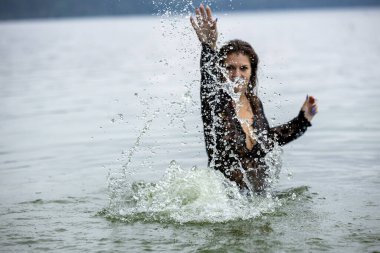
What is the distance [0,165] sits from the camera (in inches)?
413

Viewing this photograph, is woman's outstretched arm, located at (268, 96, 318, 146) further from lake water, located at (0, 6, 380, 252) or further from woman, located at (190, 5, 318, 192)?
lake water, located at (0, 6, 380, 252)

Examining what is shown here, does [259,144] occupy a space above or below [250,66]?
below

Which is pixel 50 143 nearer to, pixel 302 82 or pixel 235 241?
pixel 235 241

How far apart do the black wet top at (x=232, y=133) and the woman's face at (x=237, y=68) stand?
216 millimetres

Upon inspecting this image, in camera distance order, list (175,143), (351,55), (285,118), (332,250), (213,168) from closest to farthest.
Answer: (332,250) < (213,168) < (175,143) < (285,118) < (351,55)

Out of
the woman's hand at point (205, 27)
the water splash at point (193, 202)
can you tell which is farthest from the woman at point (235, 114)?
the water splash at point (193, 202)

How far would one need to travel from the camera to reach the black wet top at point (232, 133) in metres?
7.05

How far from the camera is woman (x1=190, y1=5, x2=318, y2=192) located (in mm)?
7031

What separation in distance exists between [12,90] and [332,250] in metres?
16.9

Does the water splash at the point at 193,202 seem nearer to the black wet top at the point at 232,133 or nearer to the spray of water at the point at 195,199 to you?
the spray of water at the point at 195,199

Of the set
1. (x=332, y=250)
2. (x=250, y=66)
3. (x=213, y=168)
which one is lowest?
(x=332, y=250)

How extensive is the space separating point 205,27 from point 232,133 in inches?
46.0

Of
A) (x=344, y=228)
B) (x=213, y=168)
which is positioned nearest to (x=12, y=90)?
(x=213, y=168)

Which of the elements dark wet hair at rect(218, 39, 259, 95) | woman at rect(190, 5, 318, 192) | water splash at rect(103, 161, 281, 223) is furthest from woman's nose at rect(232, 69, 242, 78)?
water splash at rect(103, 161, 281, 223)
